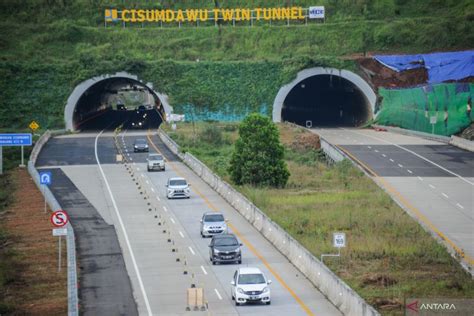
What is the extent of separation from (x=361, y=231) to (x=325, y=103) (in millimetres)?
75746

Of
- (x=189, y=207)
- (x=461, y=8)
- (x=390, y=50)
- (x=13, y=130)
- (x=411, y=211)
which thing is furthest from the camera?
(x=461, y=8)

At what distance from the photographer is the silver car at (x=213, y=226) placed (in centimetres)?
5222

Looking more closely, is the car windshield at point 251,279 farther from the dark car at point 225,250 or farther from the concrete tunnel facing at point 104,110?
the concrete tunnel facing at point 104,110

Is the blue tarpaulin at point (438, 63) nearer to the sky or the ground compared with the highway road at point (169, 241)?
nearer to the sky

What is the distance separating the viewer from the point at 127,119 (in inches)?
5236

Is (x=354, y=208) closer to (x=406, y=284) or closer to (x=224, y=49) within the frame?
(x=406, y=284)

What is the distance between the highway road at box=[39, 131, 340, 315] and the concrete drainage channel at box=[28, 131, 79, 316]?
229cm

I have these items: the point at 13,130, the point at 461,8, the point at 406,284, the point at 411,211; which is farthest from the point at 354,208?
the point at 461,8

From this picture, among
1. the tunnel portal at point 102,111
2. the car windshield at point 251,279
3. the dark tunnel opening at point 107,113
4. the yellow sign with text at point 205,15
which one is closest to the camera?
the car windshield at point 251,279

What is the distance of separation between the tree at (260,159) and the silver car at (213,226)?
53.3 ft

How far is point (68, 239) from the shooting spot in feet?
158

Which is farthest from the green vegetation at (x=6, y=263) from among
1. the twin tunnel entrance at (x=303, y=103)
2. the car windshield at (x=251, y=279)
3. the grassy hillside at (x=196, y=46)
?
the twin tunnel entrance at (x=303, y=103)

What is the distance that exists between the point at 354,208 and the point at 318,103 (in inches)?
2726

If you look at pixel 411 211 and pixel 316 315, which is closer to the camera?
pixel 316 315
